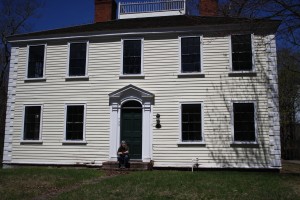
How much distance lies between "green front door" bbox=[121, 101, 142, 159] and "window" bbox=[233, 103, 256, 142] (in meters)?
4.49

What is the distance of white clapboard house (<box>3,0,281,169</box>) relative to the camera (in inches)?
636

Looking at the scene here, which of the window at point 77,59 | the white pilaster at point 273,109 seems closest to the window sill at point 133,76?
the window at point 77,59

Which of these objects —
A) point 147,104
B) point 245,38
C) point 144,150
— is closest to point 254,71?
point 245,38

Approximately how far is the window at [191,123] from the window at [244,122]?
1.59 meters

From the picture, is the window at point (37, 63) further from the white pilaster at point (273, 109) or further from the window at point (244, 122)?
the white pilaster at point (273, 109)

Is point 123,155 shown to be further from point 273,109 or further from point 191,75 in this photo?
point 273,109

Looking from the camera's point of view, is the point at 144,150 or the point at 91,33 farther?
the point at 91,33

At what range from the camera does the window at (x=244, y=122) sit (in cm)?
1603

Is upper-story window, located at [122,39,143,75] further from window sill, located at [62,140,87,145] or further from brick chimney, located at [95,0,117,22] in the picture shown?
brick chimney, located at [95,0,117,22]

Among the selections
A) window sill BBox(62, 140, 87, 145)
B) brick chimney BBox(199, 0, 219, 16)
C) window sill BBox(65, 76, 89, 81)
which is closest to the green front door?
window sill BBox(62, 140, 87, 145)

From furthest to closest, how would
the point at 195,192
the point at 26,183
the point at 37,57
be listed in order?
1. the point at 37,57
2. the point at 26,183
3. the point at 195,192

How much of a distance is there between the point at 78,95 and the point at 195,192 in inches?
377

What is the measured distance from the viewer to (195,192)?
10.1m

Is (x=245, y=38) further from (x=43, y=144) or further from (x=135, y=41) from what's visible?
(x=43, y=144)
